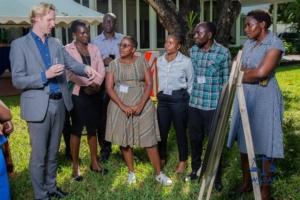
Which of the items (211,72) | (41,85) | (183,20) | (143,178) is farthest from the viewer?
(183,20)

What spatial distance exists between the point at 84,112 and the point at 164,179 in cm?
125

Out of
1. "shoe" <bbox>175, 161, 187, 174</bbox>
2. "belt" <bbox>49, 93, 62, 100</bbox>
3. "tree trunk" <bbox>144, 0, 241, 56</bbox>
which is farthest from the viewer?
"tree trunk" <bbox>144, 0, 241, 56</bbox>

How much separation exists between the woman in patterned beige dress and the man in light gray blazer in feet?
1.72

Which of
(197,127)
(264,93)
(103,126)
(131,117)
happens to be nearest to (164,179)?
(197,127)

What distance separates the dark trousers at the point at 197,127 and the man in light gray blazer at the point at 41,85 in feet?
4.31

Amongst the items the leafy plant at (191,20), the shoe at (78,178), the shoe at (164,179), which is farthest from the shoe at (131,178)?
the leafy plant at (191,20)

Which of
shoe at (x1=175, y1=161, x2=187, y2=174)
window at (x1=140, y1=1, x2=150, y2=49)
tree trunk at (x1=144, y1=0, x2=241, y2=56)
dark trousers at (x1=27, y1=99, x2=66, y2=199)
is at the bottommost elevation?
shoe at (x1=175, y1=161, x2=187, y2=174)

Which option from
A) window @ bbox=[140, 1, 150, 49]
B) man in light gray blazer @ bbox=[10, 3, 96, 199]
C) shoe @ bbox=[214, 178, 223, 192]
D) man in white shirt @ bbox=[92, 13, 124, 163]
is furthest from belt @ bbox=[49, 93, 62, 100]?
window @ bbox=[140, 1, 150, 49]

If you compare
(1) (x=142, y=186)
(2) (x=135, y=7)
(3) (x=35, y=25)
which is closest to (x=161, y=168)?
(1) (x=142, y=186)

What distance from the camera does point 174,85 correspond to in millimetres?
4262

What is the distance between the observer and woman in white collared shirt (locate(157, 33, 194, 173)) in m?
4.23

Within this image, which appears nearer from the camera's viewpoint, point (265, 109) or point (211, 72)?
point (265, 109)

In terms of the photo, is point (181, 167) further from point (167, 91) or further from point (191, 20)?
point (191, 20)

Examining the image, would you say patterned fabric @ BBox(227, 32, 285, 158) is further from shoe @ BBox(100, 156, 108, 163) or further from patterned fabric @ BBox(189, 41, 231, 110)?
shoe @ BBox(100, 156, 108, 163)
